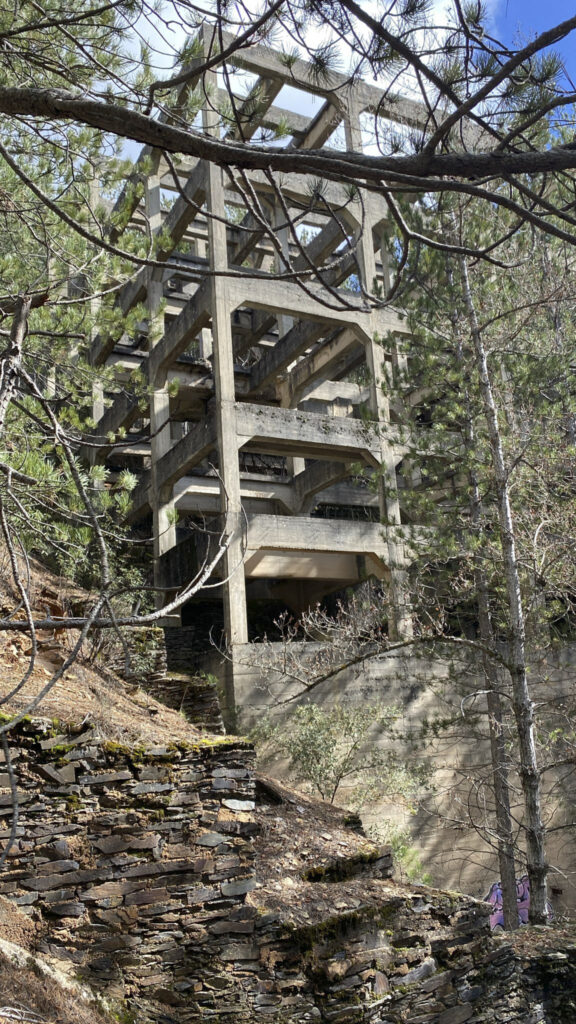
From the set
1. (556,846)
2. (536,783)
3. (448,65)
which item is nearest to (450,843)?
(556,846)

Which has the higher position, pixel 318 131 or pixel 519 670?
pixel 318 131

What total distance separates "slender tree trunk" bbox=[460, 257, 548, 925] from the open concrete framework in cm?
177

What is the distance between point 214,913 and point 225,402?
11019 millimetres

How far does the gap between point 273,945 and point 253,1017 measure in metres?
0.47

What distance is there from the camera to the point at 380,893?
22.4ft

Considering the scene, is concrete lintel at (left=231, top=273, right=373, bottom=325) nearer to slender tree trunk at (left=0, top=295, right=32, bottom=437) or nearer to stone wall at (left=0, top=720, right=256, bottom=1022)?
stone wall at (left=0, top=720, right=256, bottom=1022)

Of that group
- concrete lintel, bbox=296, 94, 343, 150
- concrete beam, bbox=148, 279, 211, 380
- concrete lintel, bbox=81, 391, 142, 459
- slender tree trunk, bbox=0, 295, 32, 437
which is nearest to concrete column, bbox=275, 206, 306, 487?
concrete lintel, bbox=296, 94, 343, 150

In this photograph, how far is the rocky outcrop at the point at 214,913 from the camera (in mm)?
5145

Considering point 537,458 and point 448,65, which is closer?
point 448,65

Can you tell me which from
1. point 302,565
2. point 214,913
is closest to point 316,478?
point 302,565

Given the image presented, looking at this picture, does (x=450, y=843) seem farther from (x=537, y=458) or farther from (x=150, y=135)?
(x=150, y=135)

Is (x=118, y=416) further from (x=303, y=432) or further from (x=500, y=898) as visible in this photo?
(x=500, y=898)

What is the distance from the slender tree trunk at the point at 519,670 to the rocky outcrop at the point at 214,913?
1369 mm

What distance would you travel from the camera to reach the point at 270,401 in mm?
22297
